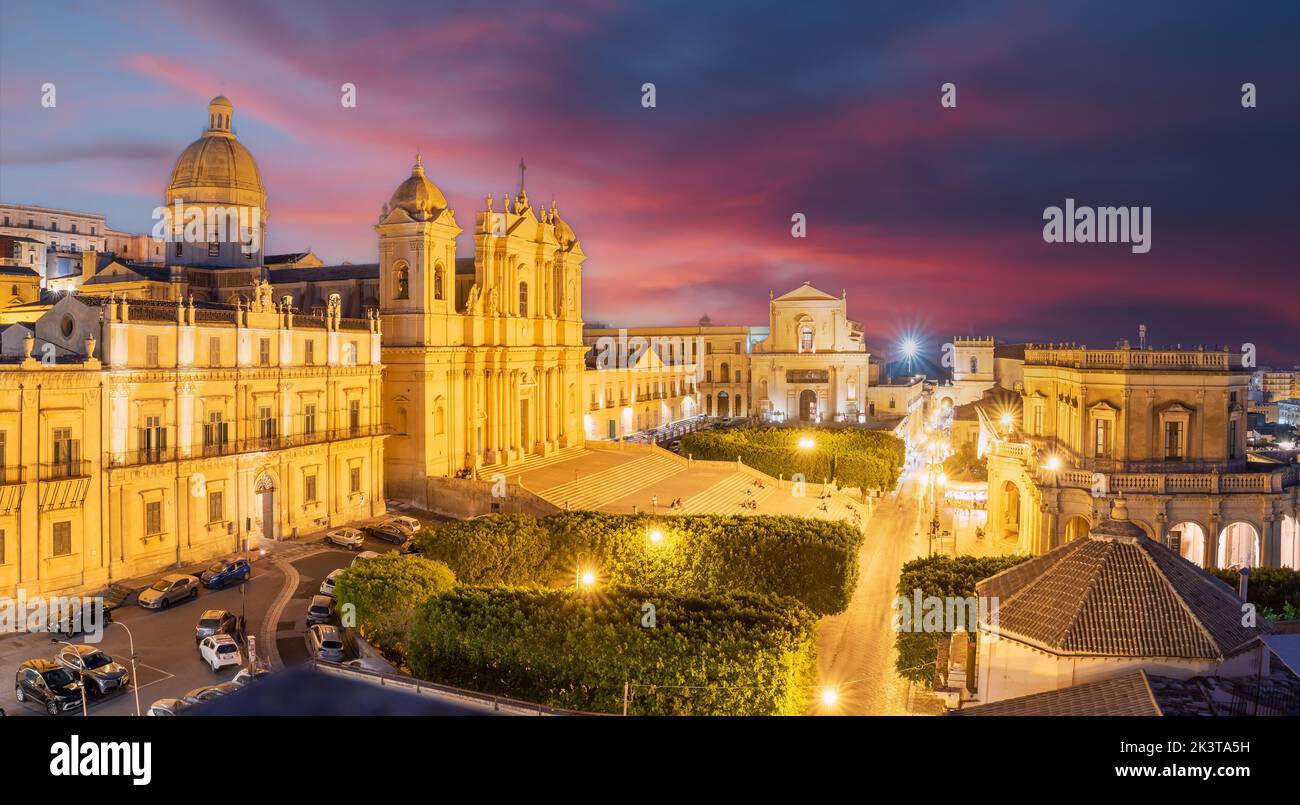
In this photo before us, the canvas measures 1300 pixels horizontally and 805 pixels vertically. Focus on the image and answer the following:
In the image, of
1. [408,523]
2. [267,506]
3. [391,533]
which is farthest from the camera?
[408,523]

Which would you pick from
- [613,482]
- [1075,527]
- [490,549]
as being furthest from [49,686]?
[1075,527]

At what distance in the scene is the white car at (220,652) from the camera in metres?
28.4

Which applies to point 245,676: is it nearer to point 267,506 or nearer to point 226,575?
point 226,575

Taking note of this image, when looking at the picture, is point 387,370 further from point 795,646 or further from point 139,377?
point 795,646

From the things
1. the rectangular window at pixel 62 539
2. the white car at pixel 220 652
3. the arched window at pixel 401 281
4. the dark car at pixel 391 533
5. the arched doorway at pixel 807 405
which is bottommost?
the white car at pixel 220 652

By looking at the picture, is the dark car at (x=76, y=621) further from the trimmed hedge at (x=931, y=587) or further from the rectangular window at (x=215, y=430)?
the trimmed hedge at (x=931, y=587)

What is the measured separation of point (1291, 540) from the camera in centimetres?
3931

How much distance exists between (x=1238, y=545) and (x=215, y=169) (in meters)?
64.2

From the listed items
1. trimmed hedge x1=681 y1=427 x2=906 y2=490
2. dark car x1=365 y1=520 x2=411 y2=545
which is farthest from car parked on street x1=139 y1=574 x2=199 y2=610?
trimmed hedge x1=681 y1=427 x2=906 y2=490

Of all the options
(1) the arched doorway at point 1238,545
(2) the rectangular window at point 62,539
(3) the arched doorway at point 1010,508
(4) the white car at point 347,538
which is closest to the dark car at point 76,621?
(2) the rectangular window at point 62,539

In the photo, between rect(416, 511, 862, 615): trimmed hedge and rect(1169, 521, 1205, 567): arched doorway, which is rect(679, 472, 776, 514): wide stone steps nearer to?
rect(416, 511, 862, 615): trimmed hedge

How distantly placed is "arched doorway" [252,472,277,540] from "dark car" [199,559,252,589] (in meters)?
5.46

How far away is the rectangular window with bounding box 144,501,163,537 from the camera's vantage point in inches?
1515

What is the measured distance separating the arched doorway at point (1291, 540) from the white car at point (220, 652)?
42.2 metres
